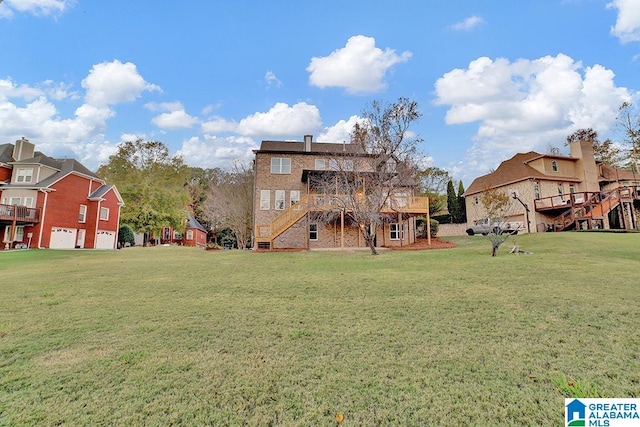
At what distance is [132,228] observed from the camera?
3434 centimetres

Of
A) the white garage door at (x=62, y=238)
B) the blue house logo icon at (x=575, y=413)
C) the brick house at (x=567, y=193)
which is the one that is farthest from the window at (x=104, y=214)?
the blue house logo icon at (x=575, y=413)

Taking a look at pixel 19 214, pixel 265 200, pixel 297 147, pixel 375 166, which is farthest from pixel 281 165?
pixel 19 214

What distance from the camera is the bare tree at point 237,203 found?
33906 mm

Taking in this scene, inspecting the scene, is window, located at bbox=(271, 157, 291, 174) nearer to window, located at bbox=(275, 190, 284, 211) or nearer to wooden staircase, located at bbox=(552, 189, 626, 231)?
window, located at bbox=(275, 190, 284, 211)

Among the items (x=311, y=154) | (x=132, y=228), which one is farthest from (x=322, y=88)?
(x=132, y=228)

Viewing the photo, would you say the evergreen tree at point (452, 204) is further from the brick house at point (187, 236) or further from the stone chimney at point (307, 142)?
the brick house at point (187, 236)

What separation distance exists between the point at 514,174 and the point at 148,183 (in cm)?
3823

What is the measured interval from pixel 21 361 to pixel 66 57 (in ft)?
54.8

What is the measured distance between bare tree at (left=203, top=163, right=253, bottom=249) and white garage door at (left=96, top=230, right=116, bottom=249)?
10222 mm

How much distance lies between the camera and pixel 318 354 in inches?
142

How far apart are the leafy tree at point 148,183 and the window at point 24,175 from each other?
7.89 m

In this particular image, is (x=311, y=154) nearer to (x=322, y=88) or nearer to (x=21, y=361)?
(x=322, y=88)

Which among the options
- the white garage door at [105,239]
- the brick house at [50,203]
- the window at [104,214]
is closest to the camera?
the brick house at [50,203]

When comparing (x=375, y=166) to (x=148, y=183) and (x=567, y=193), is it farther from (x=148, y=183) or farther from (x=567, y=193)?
(x=148, y=183)
